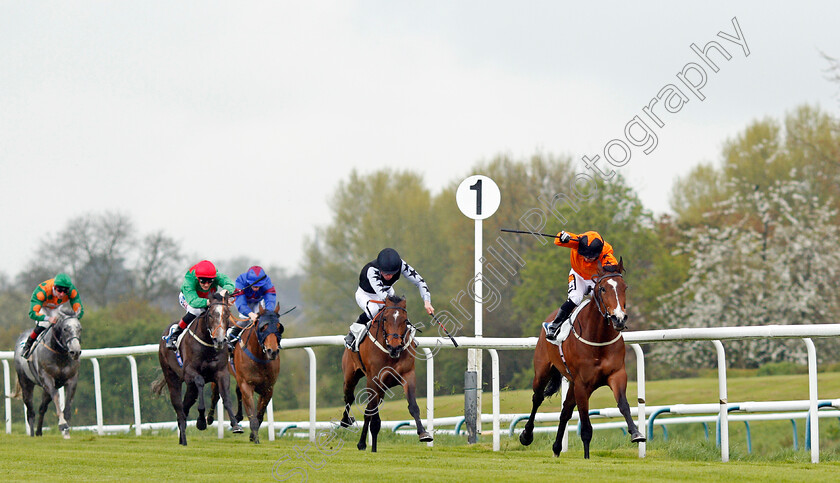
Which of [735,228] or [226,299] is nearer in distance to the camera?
[226,299]

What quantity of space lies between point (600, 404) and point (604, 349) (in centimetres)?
1157

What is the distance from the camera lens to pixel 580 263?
8.10 meters

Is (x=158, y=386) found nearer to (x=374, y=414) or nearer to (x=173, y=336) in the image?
(x=173, y=336)

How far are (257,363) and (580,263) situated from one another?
3.87 m

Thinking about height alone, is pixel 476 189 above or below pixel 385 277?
above

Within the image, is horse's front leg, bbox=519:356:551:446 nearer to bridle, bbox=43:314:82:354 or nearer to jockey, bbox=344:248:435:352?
jockey, bbox=344:248:435:352

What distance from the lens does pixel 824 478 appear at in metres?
5.60

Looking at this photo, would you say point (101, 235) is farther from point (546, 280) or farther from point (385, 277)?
point (385, 277)

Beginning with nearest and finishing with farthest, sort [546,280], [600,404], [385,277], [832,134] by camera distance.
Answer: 1. [385,277]
2. [600,404]
3. [546,280]
4. [832,134]

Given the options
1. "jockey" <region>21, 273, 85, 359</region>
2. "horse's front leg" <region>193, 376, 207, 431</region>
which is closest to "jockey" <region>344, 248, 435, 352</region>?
"horse's front leg" <region>193, 376, 207, 431</region>

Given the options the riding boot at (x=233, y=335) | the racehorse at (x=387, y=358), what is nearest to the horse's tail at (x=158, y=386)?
the riding boot at (x=233, y=335)

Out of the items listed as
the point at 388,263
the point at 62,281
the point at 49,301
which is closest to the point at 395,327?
the point at 388,263

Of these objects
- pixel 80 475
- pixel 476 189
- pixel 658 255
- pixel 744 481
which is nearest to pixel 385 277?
pixel 476 189

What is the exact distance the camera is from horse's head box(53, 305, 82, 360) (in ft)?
37.6
